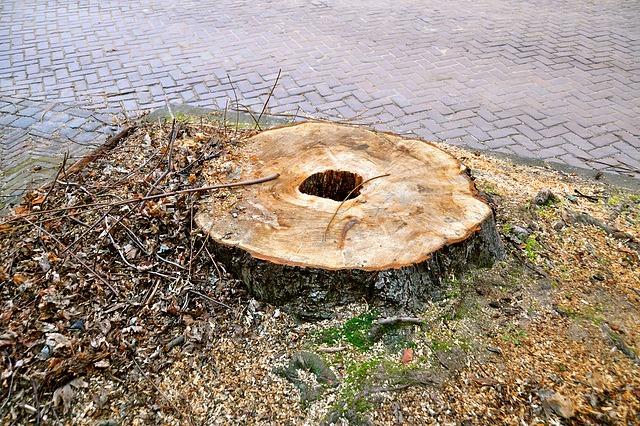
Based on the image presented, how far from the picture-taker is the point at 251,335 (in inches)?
91.6

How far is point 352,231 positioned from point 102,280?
1.40 metres

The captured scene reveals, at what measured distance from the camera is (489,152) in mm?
4285

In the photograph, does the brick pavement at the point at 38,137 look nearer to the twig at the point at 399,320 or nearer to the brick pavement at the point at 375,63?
the brick pavement at the point at 375,63

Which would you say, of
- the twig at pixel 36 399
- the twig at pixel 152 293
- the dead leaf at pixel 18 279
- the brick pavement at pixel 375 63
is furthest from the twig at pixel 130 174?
the brick pavement at pixel 375 63

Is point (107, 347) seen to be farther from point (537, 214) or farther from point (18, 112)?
point (18, 112)

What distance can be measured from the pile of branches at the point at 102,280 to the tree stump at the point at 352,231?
0.23 metres

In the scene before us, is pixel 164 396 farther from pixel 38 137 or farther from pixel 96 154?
pixel 38 137

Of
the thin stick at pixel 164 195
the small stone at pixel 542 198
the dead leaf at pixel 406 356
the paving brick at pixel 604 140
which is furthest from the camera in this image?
the paving brick at pixel 604 140

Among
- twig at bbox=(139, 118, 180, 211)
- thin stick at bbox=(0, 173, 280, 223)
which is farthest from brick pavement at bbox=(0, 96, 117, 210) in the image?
thin stick at bbox=(0, 173, 280, 223)

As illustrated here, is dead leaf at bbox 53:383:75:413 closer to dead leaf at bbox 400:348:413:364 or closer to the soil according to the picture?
the soil

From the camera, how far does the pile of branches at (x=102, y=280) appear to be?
2.10 metres

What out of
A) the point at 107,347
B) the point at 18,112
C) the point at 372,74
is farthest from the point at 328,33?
the point at 107,347

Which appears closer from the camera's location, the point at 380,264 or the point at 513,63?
the point at 380,264

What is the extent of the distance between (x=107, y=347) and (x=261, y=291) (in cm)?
82
